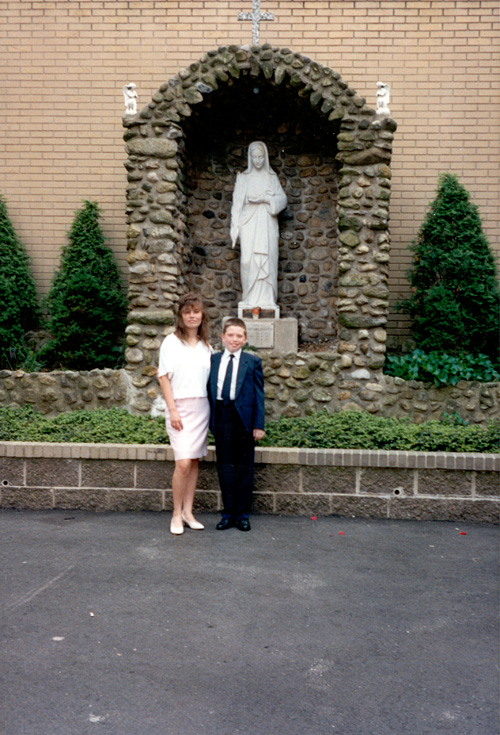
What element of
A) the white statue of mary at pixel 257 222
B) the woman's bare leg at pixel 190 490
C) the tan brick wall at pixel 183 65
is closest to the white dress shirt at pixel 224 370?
the woman's bare leg at pixel 190 490

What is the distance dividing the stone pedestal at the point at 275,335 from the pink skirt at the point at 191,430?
2941 mm

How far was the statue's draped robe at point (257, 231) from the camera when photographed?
8055 millimetres

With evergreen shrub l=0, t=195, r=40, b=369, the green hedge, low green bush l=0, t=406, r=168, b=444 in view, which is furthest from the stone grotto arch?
evergreen shrub l=0, t=195, r=40, b=369

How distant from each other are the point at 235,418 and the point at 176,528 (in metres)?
0.91

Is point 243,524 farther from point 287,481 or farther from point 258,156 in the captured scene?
point 258,156

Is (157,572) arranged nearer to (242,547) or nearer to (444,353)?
(242,547)

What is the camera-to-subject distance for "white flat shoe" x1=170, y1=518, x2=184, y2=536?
4781 millimetres

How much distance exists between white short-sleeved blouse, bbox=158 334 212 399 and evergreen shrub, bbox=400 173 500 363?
3820 mm

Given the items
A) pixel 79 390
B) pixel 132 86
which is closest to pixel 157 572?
pixel 79 390

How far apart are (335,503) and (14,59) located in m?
7.48

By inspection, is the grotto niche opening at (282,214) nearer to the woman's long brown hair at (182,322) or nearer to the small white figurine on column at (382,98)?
the small white figurine on column at (382,98)

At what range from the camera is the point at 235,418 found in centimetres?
490

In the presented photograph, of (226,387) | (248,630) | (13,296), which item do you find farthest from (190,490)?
(13,296)

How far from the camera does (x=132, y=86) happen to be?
7.41 meters
